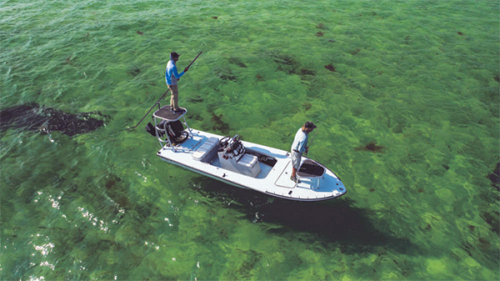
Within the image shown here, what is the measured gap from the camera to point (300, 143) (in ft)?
23.2

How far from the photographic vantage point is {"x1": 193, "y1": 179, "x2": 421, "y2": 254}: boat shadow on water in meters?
7.38

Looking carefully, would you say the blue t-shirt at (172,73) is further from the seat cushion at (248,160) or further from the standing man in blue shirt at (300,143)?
the standing man in blue shirt at (300,143)

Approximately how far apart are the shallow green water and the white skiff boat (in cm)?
88

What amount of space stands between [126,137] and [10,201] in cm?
A: 437

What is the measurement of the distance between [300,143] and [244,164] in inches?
83.3

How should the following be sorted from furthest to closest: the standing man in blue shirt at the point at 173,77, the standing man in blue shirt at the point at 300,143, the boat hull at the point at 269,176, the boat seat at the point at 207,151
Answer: the boat seat at the point at 207,151, the standing man in blue shirt at the point at 173,77, the boat hull at the point at 269,176, the standing man in blue shirt at the point at 300,143

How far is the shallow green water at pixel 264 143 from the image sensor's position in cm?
714

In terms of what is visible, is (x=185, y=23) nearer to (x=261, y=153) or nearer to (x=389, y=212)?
(x=261, y=153)

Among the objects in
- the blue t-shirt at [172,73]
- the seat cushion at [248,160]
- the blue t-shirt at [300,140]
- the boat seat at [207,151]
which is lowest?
the boat seat at [207,151]

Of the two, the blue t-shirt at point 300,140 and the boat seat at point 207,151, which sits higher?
the blue t-shirt at point 300,140

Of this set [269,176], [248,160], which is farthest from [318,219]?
[248,160]

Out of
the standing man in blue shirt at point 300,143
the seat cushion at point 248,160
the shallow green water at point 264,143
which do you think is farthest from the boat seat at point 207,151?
the standing man in blue shirt at point 300,143

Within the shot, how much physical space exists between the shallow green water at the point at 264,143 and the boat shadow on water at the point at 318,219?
44mm

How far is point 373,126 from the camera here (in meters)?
11.2
